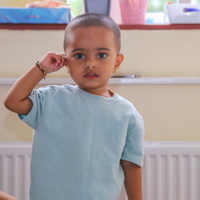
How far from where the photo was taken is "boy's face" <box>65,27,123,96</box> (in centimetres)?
75

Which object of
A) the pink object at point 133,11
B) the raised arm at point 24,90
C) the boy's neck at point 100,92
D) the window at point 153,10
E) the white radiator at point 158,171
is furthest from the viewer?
the window at point 153,10

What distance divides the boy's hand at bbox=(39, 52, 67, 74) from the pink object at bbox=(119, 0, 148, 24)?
511mm

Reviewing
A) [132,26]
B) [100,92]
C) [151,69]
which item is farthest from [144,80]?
[100,92]

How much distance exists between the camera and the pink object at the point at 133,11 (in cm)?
119

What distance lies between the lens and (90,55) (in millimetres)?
753

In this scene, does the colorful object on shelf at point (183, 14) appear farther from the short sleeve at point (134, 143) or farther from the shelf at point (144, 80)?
the short sleeve at point (134, 143)

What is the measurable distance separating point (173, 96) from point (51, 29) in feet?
1.78

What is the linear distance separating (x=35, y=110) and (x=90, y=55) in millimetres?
199

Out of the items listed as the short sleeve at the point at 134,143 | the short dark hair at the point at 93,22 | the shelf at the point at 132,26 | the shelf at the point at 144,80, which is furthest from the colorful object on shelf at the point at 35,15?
the short sleeve at the point at 134,143

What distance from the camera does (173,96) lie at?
44.7 inches

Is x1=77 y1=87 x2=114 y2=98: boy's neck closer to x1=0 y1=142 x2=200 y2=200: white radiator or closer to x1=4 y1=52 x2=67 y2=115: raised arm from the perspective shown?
x1=4 y1=52 x2=67 y2=115: raised arm

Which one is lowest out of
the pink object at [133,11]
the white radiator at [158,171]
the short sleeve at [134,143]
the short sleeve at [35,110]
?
the white radiator at [158,171]

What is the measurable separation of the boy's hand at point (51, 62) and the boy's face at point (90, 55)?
0.07 feet

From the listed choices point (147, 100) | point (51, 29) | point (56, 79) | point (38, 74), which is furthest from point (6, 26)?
point (147, 100)
